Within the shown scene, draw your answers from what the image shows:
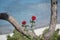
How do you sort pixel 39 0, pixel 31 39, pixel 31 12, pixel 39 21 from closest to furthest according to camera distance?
pixel 31 39 < pixel 39 21 < pixel 31 12 < pixel 39 0

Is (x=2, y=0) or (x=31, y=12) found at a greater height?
(x=2, y=0)

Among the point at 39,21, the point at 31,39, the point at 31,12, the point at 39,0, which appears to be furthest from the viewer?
the point at 39,0

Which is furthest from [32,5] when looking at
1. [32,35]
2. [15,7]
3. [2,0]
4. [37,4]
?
[32,35]

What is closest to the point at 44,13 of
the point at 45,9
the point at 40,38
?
the point at 45,9

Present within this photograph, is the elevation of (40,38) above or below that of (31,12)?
above

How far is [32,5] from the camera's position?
6391 mm

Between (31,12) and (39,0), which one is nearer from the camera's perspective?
(31,12)

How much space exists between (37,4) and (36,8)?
0.52 feet

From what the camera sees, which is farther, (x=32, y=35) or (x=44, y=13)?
(x=44, y=13)

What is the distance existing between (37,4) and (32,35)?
3475 millimetres

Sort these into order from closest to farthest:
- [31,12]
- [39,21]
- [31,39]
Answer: [31,39]
[39,21]
[31,12]

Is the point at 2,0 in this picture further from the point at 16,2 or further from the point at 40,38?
the point at 40,38

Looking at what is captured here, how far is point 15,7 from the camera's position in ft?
20.4

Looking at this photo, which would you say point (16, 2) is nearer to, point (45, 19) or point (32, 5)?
point (32, 5)
